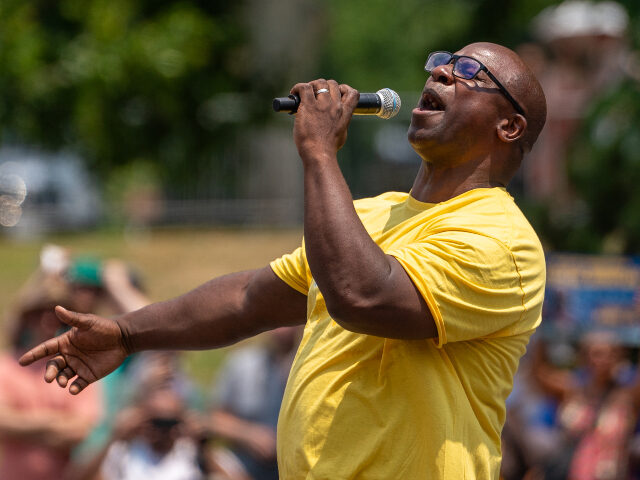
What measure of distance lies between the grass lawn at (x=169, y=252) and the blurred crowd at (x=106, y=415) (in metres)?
5.71

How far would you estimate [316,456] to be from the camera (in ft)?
8.09

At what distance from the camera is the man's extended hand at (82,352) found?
269cm

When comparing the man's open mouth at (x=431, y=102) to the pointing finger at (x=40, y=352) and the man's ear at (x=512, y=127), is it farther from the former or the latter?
the pointing finger at (x=40, y=352)

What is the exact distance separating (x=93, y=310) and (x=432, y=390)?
137 inches

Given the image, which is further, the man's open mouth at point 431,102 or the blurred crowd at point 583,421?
the blurred crowd at point 583,421

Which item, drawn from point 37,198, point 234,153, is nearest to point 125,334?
point 234,153

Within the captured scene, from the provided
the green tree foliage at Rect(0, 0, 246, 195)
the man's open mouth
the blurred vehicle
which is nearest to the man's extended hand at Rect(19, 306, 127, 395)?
the man's open mouth

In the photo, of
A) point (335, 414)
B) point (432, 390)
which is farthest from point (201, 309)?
point (432, 390)

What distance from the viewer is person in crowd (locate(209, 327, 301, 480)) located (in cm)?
602

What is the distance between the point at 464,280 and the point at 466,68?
575 mm

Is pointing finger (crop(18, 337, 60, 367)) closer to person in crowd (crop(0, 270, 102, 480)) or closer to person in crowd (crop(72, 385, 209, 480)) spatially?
person in crowd (crop(0, 270, 102, 480))

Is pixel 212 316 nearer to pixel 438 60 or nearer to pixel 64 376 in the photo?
pixel 64 376

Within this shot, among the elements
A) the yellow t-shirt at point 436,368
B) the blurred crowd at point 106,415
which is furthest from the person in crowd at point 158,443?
the yellow t-shirt at point 436,368

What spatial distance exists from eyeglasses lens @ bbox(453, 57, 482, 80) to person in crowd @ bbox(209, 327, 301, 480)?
3.61m
